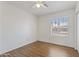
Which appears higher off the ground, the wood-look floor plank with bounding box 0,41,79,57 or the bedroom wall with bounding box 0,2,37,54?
the bedroom wall with bounding box 0,2,37,54

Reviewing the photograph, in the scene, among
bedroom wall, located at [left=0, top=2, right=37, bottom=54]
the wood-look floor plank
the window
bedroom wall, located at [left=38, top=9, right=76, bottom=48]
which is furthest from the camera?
the window

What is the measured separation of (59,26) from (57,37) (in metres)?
0.67

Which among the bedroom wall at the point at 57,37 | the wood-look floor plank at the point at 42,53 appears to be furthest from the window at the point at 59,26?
the wood-look floor plank at the point at 42,53

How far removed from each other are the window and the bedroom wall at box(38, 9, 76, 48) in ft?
0.67

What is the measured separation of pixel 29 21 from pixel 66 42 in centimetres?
251

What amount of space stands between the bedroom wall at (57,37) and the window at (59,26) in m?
0.20

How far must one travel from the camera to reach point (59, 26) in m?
4.87

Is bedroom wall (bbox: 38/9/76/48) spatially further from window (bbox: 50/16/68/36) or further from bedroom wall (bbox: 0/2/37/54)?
bedroom wall (bbox: 0/2/37/54)

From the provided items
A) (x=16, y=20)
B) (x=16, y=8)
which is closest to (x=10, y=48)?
(x=16, y=20)

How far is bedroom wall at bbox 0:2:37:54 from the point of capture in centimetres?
326

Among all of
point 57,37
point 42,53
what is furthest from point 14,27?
point 57,37

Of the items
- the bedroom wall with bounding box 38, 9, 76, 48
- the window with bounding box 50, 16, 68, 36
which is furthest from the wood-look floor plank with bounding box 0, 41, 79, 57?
Answer: the window with bounding box 50, 16, 68, 36

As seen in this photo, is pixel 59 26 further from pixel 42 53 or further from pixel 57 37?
pixel 42 53

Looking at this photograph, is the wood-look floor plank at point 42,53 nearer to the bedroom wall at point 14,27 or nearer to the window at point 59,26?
the bedroom wall at point 14,27
